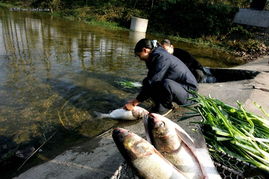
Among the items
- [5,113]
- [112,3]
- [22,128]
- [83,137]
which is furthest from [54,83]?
[112,3]

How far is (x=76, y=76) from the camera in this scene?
6.18 meters

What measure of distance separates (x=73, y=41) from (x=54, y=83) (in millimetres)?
5881

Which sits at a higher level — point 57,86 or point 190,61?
point 190,61

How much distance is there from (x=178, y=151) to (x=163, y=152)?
130mm

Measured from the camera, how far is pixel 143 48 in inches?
130

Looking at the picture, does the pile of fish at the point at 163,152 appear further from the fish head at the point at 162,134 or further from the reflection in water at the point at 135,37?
the reflection in water at the point at 135,37

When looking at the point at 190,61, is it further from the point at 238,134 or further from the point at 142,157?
the point at 142,157

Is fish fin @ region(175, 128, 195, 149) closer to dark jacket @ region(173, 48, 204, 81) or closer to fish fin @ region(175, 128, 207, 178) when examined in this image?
fish fin @ region(175, 128, 207, 178)

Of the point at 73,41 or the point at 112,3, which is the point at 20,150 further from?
the point at 112,3

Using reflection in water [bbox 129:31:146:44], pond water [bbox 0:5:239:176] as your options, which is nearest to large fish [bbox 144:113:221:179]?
pond water [bbox 0:5:239:176]

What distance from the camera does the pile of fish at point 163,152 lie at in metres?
1.40

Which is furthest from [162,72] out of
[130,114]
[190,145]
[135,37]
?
[135,37]

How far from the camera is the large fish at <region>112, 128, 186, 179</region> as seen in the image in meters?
1.40

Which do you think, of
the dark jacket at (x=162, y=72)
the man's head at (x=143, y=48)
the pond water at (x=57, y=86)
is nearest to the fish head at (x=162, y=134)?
the dark jacket at (x=162, y=72)
